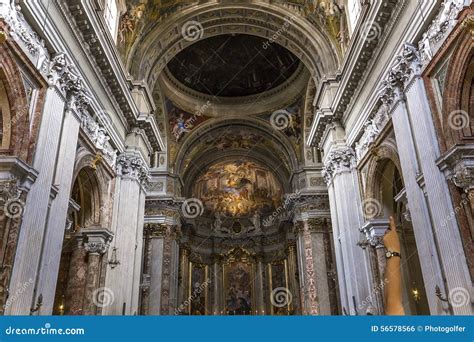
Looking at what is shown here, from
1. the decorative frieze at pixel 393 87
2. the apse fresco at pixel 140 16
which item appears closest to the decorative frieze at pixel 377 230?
the decorative frieze at pixel 393 87

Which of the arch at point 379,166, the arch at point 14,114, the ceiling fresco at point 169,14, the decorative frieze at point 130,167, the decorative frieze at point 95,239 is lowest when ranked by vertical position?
the decorative frieze at point 95,239

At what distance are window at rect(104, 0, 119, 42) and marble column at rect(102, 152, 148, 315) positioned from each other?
3.47m

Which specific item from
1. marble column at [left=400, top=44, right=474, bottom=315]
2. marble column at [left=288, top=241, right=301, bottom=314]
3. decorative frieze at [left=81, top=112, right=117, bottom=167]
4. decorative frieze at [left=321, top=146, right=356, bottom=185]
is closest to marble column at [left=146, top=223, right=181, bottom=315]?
marble column at [left=288, top=241, right=301, bottom=314]

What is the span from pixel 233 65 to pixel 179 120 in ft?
12.5

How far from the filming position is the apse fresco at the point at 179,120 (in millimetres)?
20812

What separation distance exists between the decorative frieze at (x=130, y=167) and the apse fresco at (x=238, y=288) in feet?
48.7

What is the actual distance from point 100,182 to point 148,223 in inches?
352

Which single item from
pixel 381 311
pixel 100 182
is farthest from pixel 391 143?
pixel 100 182

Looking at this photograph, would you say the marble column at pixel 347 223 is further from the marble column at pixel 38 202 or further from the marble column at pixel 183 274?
the marble column at pixel 183 274

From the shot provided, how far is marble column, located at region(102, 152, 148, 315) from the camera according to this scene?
10625mm

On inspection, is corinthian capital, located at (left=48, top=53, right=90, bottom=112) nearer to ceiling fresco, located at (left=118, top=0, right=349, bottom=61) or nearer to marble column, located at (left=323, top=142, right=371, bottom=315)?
ceiling fresco, located at (left=118, top=0, right=349, bottom=61)

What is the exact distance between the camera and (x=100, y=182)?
10734 millimetres

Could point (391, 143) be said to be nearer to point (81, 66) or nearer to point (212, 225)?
point (81, 66)

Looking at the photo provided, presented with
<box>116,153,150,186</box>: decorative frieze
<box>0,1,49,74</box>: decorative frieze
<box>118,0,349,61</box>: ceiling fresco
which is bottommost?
<box>0,1,49,74</box>: decorative frieze
